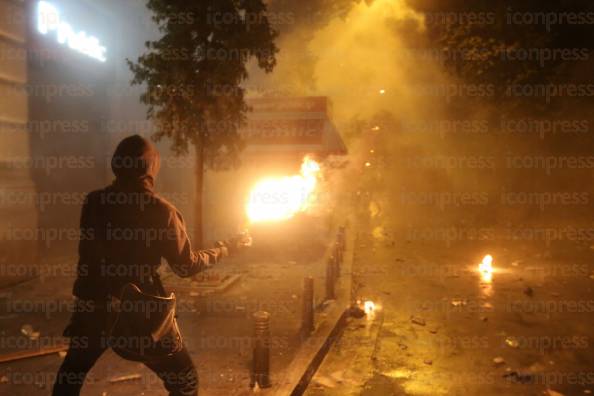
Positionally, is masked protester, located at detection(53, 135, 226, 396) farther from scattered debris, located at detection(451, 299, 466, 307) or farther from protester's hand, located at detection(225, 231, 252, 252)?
scattered debris, located at detection(451, 299, 466, 307)

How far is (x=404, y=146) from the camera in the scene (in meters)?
30.7

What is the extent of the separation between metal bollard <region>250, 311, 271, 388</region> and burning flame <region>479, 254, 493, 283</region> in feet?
22.6

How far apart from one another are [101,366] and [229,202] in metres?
11.3

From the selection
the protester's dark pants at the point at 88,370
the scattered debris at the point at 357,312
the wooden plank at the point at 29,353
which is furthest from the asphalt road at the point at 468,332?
the wooden plank at the point at 29,353

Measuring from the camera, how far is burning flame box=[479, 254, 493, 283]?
411 inches

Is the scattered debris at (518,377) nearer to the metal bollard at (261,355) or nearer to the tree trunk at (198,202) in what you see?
the metal bollard at (261,355)

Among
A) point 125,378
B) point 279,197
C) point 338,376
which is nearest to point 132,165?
point 125,378

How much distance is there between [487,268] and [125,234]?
Result: 10.4 metres

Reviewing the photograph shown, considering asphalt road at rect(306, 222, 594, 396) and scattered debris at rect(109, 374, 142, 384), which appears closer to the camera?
scattered debris at rect(109, 374, 142, 384)

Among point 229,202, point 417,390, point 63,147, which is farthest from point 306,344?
point 229,202

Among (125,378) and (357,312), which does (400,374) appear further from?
(125,378)

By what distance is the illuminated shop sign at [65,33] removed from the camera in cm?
1019

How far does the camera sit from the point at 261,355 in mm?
4805

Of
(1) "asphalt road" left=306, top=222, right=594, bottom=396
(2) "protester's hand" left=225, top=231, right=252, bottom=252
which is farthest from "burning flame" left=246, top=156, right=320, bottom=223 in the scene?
(2) "protester's hand" left=225, top=231, right=252, bottom=252
